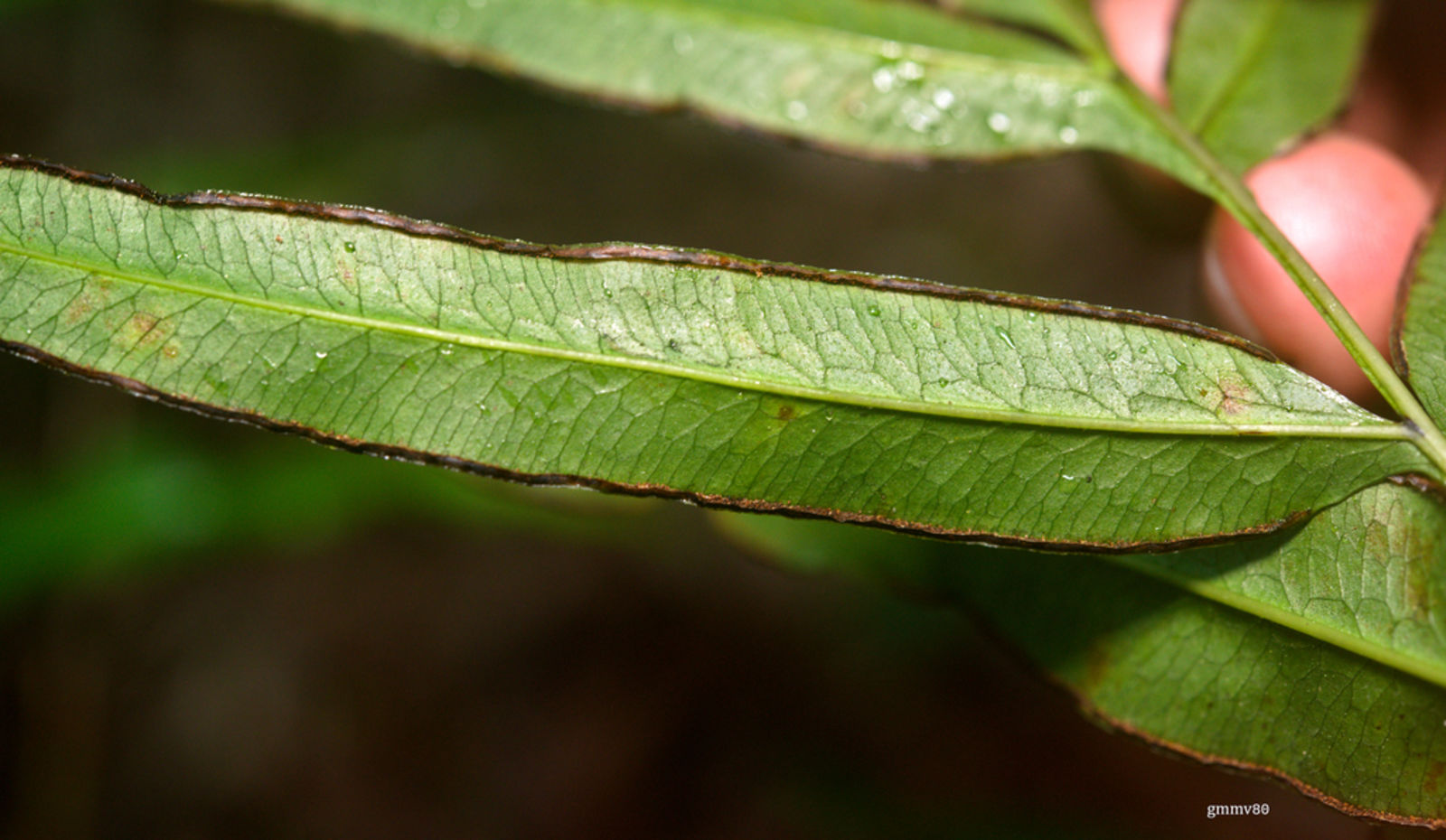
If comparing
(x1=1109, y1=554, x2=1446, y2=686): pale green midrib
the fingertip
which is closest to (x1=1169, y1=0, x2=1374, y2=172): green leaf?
the fingertip

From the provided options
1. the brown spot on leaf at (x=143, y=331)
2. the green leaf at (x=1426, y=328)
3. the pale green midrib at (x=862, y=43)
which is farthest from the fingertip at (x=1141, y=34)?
the brown spot on leaf at (x=143, y=331)

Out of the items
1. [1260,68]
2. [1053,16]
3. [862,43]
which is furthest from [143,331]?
[1260,68]

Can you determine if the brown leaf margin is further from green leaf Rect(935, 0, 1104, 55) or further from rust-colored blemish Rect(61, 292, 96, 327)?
rust-colored blemish Rect(61, 292, 96, 327)

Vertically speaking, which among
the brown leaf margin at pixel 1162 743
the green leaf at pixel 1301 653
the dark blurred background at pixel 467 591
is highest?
the green leaf at pixel 1301 653

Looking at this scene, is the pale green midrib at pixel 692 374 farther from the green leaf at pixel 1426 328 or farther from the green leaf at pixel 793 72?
the green leaf at pixel 793 72

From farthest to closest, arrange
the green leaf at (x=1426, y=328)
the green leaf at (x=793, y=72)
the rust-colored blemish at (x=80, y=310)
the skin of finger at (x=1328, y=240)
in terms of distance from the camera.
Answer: the skin of finger at (x=1328, y=240) → the green leaf at (x=793, y=72) → the green leaf at (x=1426, y=328) → the rust-colored blemish at (x=80, y=310)

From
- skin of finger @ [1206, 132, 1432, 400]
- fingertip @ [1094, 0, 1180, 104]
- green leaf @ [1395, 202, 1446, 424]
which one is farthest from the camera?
fingertip @ [1094, 0, 1180, 104]
